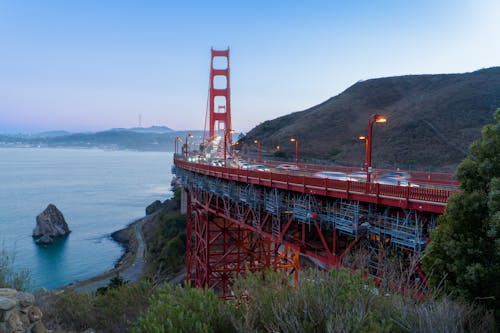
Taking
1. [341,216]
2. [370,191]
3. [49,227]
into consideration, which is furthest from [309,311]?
[49,227]

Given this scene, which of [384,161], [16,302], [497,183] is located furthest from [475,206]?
[384,161]

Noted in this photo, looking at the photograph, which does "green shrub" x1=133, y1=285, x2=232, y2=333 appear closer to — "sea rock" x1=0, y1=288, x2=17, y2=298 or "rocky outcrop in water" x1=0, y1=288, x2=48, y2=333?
"rocky outcrop in water" x1=0, y1=288, x2=48, y2=333

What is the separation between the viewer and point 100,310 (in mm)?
10148

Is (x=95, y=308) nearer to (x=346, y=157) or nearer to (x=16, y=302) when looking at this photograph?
(x=16, y=302)

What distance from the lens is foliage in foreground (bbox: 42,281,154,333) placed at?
9.06 metres

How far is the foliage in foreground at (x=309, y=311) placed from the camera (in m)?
4.72

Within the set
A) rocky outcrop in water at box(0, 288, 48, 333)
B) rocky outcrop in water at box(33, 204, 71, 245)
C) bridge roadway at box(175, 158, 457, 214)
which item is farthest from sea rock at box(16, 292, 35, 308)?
rocky outcrop in water at box(33, 204, 71, 245)

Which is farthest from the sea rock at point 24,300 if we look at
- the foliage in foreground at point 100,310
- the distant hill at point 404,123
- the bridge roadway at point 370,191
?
the distant hill at point 404,123

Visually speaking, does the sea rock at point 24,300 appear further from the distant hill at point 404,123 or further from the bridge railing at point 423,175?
the distant hill at point 404,123

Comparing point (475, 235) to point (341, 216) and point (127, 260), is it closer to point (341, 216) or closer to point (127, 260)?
point (341, 216)

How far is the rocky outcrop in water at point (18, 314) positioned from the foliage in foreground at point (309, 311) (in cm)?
194

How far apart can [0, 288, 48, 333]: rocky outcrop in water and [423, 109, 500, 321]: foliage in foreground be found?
22.0ft

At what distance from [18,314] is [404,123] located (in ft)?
184

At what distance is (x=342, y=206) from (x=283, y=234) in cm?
324
